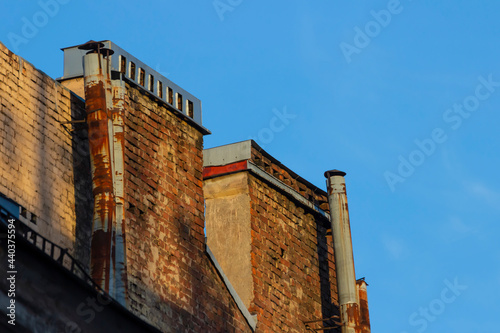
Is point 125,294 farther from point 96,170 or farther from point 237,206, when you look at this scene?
point 237,206

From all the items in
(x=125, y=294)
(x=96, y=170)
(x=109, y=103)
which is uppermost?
(x=109, y=103)

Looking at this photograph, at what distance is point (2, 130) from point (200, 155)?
5834 millimetres

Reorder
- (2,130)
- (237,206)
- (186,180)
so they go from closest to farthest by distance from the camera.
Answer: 1. (2,130)
2. (186,180)
3. (237,206)

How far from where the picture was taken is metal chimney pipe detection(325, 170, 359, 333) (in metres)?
26.1

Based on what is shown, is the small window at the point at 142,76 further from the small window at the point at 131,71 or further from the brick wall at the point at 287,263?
the brick wall at the point at 287,263

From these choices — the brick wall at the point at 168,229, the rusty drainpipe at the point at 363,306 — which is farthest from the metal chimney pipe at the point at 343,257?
the brick wall at the point at 168,229

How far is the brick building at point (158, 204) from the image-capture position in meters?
20.4

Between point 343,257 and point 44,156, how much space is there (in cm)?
836

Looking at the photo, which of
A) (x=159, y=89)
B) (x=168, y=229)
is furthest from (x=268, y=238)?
(x=159, y=89)

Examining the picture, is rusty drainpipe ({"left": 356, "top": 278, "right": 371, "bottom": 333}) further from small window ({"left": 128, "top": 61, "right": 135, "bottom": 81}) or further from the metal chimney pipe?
small window ({"left": 128, "top": 61, "right": 135, "bottom": 81})

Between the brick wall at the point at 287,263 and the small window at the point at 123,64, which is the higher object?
the small window at the point at 123,64

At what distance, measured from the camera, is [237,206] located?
2580cm

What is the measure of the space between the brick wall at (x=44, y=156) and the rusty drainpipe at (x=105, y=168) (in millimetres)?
380

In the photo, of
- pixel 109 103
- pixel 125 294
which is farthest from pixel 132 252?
pixel 109 103
